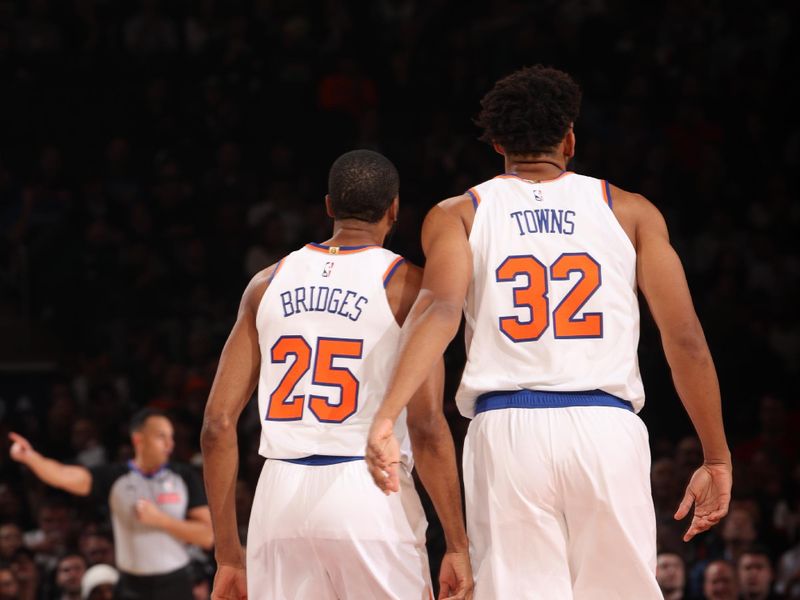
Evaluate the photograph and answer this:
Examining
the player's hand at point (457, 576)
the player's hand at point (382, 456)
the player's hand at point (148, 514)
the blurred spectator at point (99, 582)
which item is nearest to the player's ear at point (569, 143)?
the player's hand at point (382, 456)

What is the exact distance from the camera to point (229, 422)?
14.3ft

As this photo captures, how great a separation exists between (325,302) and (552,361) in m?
0.81

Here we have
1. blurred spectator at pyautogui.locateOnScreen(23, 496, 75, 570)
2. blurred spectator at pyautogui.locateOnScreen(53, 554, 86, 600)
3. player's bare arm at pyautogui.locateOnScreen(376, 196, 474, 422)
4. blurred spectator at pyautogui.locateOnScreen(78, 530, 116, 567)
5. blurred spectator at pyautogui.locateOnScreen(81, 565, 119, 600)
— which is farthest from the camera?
blurred spectator at pyautogui.locateOnScreen(23, 496, 75, 570)

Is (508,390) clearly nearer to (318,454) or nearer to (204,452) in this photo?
(318,454)

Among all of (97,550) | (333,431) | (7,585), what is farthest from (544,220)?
(7,585)

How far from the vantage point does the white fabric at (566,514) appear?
12.4 ft

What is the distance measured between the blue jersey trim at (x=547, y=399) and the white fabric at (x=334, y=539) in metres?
0.49

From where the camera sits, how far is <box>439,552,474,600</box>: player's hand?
4.09m

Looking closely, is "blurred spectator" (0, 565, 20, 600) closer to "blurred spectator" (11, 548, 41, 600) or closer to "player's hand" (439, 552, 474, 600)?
"blurred spectator" (11, 548, 41, 600)

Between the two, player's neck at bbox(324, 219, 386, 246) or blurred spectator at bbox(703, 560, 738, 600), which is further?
blurred spectator at bbox(703, 560, 738, 600)

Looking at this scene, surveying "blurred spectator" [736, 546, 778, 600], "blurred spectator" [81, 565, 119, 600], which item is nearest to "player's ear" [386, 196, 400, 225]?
"blurred spectator" [736, 546, 778, 600]

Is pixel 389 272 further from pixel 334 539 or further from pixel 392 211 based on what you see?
pixel 334 539

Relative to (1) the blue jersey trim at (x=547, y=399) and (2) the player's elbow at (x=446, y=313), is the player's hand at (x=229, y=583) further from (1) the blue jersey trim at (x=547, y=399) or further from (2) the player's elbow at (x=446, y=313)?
(2) the player's elbow at (x=446, y=313)

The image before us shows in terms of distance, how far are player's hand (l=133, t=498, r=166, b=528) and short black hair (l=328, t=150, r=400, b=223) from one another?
12.6 feet
